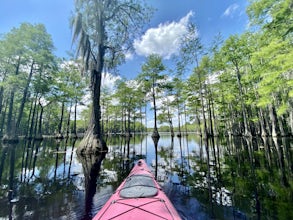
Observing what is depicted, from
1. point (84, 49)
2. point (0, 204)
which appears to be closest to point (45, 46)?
point (84, 49)

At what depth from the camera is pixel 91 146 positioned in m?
11.3

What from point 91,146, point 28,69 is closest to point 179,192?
point 91,146

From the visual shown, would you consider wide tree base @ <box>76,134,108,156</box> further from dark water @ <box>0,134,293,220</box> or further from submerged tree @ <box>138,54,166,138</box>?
submerged tree @ <box>138,54,166,138</box>

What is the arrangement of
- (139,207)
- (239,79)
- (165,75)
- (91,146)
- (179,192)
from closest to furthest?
1. (139,207)
2. (179,192)
3. (91,146)
4. (239,79)
5. (165,75)

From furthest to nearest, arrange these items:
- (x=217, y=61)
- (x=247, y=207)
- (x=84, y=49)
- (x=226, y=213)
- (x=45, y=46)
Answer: (x=45, y=46) < (x=217, y=61) < (x=84, y=49) < (x=247, y=207) < (x=226, y=213)

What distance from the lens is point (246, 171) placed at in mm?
6270

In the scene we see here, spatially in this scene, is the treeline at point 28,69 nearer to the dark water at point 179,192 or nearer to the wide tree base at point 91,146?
the wide tree base at point 91,146

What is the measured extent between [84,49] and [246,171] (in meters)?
12.5

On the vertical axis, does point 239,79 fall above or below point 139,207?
above

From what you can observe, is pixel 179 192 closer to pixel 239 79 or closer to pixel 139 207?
pixel 139 207

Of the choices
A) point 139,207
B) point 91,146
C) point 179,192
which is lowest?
point 179,192

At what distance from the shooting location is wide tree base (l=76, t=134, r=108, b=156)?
11.1m

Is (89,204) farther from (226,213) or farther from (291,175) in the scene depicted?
(291,175)

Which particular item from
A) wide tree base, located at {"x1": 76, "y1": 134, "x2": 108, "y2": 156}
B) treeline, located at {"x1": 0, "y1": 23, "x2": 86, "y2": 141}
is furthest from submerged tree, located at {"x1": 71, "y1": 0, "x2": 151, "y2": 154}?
treeline, located at {"x1": 0, "y1": 23, "x2": 86, "y2": 141}
